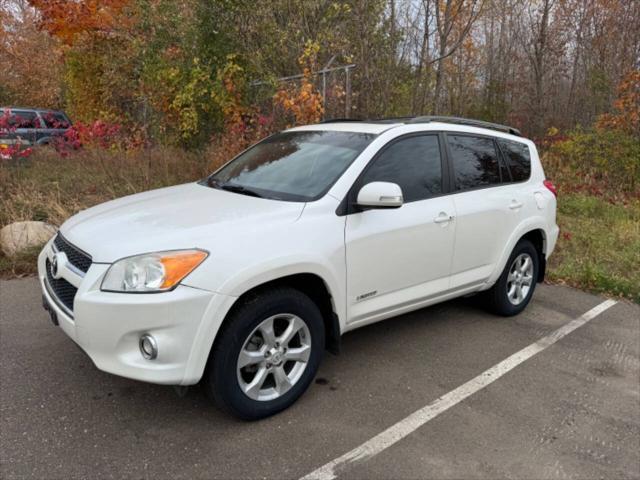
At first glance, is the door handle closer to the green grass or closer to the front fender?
the front fender

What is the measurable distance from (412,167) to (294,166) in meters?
0.84

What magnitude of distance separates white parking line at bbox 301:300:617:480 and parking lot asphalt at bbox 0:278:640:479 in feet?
0.12

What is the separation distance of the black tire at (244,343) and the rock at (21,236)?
4.08 m

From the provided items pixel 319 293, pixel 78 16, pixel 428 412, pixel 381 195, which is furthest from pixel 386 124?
pixel 78 16

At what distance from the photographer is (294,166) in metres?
3.70

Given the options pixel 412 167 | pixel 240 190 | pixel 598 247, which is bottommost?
pixel 598 247

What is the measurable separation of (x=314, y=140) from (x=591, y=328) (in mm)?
2966

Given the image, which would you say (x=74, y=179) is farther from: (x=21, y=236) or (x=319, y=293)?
(x=319, y=293)

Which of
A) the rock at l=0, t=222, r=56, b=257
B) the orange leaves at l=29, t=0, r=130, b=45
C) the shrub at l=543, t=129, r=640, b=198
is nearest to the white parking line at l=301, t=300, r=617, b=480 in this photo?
the rock at l=0, t=222, r=56, b=257

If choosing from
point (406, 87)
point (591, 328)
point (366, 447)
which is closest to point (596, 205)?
point (406, 87)

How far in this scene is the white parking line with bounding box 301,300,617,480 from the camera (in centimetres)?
264

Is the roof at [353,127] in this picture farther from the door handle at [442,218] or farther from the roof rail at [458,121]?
the door handle at [442,218]

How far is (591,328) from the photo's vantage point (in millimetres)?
4637

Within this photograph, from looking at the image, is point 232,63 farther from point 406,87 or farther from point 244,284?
point 244,284
